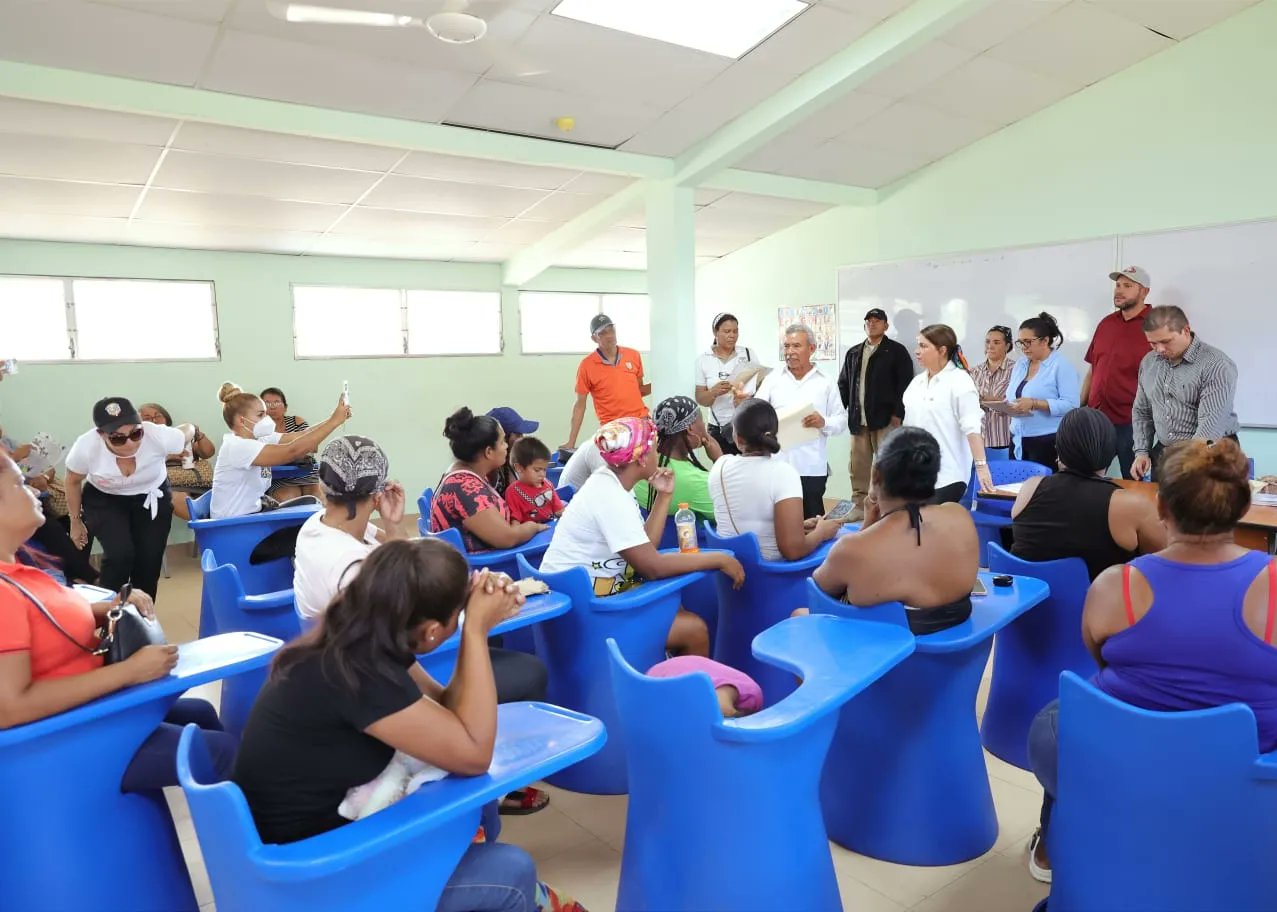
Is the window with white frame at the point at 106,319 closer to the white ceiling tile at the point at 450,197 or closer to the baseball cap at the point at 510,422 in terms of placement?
the white ceiling tile at the point at 450,197

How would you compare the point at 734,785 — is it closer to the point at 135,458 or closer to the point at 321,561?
the point at 321,561

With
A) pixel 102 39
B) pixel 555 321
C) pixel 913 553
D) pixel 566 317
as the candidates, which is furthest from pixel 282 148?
pixel 913 553

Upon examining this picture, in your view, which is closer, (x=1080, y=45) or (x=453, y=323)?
(x=1080, y=45)

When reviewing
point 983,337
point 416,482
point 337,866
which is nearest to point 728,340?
point 983,337

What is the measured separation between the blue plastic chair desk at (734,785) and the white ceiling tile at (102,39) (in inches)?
139

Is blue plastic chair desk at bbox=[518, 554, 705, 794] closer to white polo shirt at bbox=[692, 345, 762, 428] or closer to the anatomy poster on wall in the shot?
white polo shirt at bbox=[692, 345, 762, 428]

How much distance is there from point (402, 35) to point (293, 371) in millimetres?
4027

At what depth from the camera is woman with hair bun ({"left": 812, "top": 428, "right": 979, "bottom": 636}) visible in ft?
6.70

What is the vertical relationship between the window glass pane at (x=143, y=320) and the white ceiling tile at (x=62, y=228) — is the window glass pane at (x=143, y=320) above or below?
below

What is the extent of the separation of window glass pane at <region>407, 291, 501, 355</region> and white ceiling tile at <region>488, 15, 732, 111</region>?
12.0 ft

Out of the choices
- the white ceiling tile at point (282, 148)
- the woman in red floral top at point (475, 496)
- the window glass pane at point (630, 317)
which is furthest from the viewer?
the window glass pane at point (630, 317)

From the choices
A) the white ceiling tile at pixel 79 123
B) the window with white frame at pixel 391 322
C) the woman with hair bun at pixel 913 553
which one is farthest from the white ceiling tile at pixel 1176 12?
the window with white frame at pixel 391 322

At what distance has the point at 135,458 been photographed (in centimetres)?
390

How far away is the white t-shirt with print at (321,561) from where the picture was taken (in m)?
2.14
